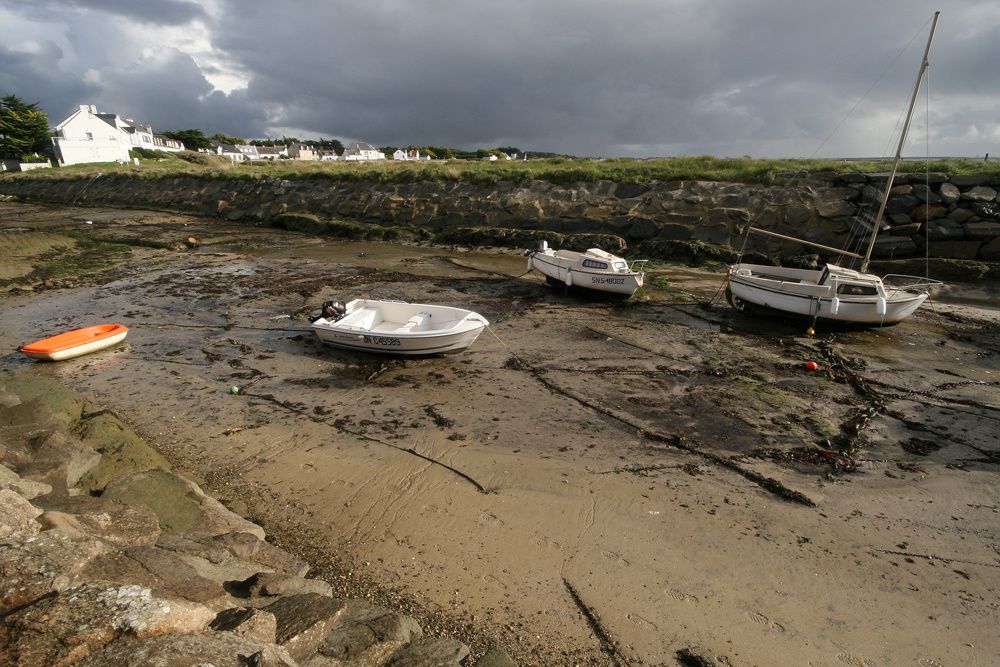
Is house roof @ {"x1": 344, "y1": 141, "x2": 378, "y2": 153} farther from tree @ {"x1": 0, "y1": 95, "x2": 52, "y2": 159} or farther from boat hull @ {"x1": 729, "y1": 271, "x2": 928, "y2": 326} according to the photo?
boat hull @ {"x1": 729, "y1": 271, "x2": 928, "y2": 326}

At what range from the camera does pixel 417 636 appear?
4.32 metres

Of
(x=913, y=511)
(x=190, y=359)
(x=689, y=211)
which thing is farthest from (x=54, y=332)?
(x=689, y=211)

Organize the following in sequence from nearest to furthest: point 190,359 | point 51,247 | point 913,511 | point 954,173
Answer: point 913,511 < point 190,359 < point 954,173 < point 51,247

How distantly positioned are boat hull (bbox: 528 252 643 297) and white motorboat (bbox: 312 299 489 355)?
5.68m

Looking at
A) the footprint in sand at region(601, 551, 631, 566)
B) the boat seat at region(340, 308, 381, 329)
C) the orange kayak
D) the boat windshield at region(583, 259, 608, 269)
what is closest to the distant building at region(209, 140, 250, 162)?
the orange kayak

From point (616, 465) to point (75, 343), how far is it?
1188 cm

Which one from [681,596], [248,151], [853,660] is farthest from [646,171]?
[248,151]

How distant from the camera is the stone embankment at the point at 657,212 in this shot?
19969mm

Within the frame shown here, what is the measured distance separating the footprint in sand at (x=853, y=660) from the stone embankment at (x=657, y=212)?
62.9 feet

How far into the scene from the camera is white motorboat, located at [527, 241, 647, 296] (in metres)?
15.7

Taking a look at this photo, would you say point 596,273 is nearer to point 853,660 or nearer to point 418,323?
point 418,323

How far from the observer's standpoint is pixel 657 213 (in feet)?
81.6

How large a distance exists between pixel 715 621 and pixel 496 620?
2141 mm

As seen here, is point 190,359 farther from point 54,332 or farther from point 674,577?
point 674,577
